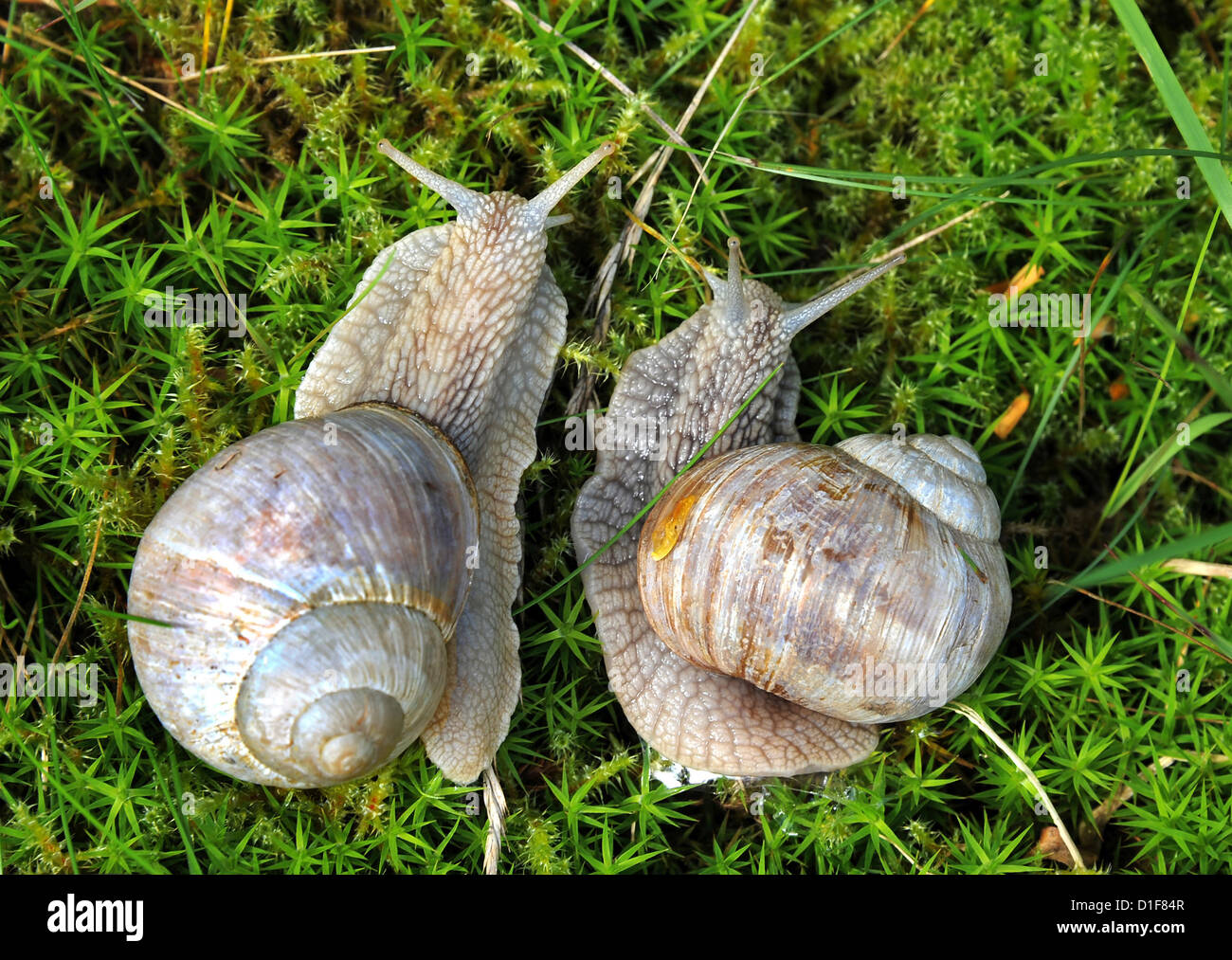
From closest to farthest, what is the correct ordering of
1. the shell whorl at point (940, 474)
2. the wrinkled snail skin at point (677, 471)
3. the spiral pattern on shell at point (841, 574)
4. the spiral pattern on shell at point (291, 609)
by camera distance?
the spiral pattern on shell at point (291, 609), the spiral pattern on shell at point (841, 574), the shell whorl at point (940, 474), the wrinkled snail skin at point (677, 471)

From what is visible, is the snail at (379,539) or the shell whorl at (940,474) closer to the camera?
the snail at (379,539)

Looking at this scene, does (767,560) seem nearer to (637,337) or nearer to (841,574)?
(841,574)

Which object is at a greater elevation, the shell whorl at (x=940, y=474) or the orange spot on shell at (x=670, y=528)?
the shell whorl at (x=940, y=474)

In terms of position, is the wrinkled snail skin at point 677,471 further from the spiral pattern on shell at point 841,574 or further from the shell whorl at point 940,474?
the shell whorl at point 940,474

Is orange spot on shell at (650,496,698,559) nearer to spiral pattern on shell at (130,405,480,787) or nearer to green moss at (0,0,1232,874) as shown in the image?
green moss at (0,0,1232,874)

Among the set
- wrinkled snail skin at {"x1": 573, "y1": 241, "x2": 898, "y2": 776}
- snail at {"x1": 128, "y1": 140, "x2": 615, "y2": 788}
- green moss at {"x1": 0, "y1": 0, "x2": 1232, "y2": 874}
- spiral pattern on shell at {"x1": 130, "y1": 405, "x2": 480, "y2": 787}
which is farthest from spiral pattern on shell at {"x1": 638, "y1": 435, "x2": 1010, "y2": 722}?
spiral pattern on shell at {"x1": 130, "y1": 405, "x2": 480, "y2": 787}

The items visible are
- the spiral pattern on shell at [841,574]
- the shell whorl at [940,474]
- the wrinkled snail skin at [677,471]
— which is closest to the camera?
the spiral pattern on shell at [841,574]

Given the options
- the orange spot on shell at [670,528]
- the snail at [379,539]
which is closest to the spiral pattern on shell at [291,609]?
the snail at [379,539]

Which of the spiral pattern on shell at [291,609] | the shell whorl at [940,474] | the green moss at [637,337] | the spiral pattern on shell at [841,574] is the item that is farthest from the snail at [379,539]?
the shell whorl at [940,474]
